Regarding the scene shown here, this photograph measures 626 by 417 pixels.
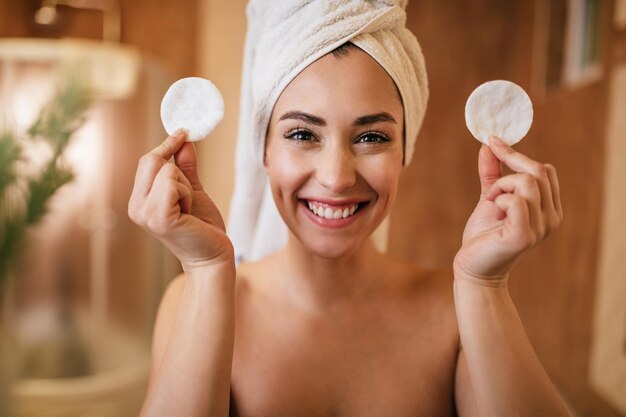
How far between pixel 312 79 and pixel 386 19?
0.16 metres

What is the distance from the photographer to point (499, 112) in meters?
0.77

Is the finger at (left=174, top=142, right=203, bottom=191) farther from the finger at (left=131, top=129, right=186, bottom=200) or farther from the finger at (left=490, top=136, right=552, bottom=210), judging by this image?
the finger at (left=490, top=136, right=552, bottom=210)

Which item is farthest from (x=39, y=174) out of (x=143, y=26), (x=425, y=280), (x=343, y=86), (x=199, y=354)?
(x=143, y=26)

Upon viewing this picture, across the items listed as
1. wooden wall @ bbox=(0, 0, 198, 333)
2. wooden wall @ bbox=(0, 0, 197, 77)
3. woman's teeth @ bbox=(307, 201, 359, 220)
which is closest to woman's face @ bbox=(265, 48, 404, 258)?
woman's teeth @ bbox=(307, 201, 359, 220)

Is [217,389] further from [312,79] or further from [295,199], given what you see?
[312,79]

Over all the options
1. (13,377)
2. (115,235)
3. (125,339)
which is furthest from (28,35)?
(13,377)

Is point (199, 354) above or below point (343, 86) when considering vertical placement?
below

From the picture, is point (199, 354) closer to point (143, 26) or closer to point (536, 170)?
point (536, 170)

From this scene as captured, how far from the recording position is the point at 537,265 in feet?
7.85

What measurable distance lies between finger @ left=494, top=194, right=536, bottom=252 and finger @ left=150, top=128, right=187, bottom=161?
0.47m

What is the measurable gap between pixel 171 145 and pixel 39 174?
0.36m

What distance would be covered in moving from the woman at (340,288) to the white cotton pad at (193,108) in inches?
1.1

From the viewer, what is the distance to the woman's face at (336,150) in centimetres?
80

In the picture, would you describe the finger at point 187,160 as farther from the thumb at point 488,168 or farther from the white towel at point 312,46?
the thumb at point 488,168
